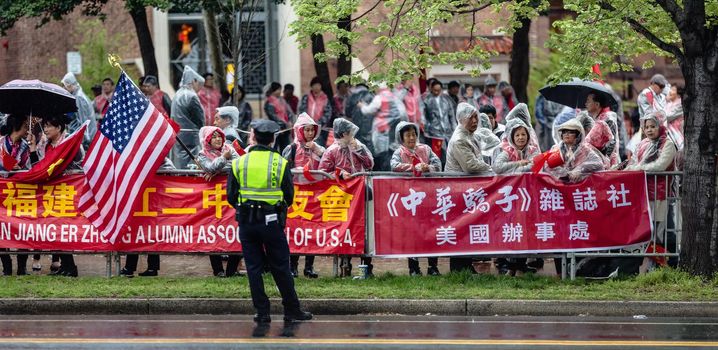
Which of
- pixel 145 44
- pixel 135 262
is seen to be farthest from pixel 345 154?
pixel 145 44

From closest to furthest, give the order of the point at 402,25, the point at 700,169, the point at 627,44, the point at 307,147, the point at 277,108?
1. the point at 700,169
2. the point at 402,25
3. the point at 627,44
4. the point at 307,147
5. the point at 277,108

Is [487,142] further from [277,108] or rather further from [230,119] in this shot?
[277,108]

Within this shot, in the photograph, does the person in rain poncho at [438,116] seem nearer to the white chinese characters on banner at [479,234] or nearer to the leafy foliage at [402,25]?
the leafy foliage at [402,25]

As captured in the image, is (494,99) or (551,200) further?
(494,99)

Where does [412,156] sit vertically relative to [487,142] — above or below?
below

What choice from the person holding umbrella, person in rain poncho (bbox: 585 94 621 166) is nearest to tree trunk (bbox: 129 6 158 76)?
the person holding umbrella

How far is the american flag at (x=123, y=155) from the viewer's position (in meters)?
15.3

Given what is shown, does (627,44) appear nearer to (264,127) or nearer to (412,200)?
(412,200)

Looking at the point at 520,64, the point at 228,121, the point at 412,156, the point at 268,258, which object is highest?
the point at 520,64

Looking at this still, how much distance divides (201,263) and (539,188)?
15.1ft

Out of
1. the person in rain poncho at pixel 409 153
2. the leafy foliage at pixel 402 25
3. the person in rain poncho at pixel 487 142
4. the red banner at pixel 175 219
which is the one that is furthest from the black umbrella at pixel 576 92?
the red banner at pixel 175 219

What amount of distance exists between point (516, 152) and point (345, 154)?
77.2 inches

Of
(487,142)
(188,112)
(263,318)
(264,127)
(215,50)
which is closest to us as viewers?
(264,127)

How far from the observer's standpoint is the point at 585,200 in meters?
15.2
